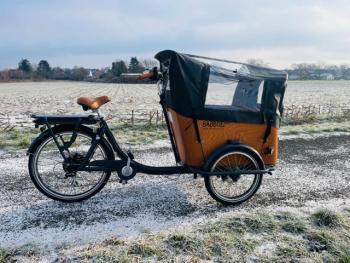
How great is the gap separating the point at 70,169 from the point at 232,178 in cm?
190

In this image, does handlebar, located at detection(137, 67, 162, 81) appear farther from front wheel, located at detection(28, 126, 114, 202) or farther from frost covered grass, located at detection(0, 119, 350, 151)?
frost covered grass, located at detection(0, 119, 350, 151)

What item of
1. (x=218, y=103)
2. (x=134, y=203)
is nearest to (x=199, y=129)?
(x=218, y=103)

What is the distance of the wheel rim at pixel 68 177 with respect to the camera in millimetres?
3621

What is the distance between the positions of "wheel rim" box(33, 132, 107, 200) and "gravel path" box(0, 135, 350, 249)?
147 millimetres

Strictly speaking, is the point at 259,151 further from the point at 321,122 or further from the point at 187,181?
the point at 321,122

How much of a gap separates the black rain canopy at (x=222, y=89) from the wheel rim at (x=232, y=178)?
1.50 ft

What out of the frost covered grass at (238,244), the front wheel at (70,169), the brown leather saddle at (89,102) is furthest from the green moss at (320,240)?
the brown leather saddle at (89,102)

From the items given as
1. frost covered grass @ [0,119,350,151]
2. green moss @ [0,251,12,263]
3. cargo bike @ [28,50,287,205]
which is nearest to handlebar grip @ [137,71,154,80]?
cargo bike @ [28,50,287,205]

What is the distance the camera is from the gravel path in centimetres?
312

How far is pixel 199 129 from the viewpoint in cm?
354

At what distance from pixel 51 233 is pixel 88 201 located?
2.50 ft

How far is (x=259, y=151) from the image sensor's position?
384 centimetres

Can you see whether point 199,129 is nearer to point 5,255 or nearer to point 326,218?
point 326,218

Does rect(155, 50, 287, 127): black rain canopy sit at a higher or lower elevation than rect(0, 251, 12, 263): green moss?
higher
